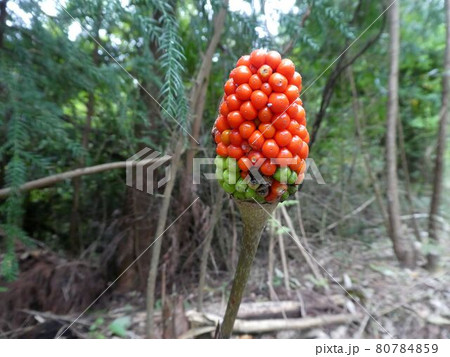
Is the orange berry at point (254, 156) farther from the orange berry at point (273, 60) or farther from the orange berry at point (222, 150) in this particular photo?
the orange berry at point (273, 60)

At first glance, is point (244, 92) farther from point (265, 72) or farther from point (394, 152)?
point (394, 152)

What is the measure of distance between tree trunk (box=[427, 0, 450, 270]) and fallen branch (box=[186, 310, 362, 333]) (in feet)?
3.54

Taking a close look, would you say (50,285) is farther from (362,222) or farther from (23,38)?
(362,222)

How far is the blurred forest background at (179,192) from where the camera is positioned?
4.43ft

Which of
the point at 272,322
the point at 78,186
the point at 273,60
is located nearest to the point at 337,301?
the point at 272,322

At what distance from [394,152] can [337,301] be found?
1197 millimetres

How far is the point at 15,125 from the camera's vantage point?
1.18m

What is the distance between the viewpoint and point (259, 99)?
1.84ft

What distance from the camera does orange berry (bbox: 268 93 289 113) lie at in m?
0.56

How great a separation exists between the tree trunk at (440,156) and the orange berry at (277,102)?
2.17 m

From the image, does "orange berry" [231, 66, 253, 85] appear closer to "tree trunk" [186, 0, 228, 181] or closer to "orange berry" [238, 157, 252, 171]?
"orange berry" [238, 157, 252, 171]

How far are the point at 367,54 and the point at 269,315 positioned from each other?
2620 millimetres

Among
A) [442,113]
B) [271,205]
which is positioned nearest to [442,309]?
[442,113]

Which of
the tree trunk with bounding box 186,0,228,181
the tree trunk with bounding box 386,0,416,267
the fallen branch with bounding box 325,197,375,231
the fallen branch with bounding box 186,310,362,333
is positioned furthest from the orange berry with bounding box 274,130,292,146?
the fallen branch with bounding box 325,197,375,231
